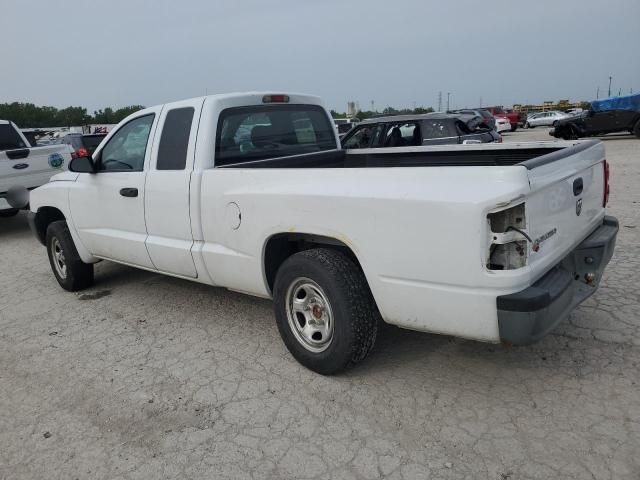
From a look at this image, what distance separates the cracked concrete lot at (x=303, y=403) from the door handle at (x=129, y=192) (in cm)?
112

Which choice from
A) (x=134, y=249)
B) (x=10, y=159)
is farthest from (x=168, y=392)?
(x=10, y=159)

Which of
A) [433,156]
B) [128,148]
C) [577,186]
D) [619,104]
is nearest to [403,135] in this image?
[433,156]

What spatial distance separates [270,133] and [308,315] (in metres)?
1.74

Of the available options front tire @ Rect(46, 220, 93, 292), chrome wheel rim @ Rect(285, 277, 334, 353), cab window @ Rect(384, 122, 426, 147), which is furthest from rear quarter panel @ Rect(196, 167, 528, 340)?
cab window @ Rect(384, 122, 426, 147)

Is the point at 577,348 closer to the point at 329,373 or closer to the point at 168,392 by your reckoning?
the point at 329,373

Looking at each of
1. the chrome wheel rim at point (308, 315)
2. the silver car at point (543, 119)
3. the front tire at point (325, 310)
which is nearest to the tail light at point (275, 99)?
the front tire at point (325, 310)

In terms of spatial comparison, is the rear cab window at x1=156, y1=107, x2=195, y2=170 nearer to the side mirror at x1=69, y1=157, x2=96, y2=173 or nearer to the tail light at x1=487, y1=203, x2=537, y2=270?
the side mirror at x1=69, y1=157, x2=96, y2=173

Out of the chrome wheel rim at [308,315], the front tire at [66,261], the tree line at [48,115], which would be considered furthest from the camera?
the tree line at [48,115]

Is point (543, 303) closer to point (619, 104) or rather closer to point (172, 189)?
point (172, 189)

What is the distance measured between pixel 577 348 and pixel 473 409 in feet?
3.55

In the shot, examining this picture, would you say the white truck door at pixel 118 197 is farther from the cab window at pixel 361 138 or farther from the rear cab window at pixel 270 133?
the cab window at pixel 361 138

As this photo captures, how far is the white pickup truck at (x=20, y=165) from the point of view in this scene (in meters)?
8.50

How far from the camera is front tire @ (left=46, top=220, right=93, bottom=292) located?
5473 millimetres

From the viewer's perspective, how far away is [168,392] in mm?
3432
